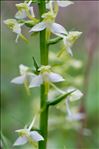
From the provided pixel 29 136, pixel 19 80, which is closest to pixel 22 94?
pixel 19 80

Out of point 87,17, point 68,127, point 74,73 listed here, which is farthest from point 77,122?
point 87,17

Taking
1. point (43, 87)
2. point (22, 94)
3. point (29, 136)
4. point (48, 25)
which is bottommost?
point (22, 94)

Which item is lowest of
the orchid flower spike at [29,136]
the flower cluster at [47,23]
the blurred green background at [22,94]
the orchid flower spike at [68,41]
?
the blurred green background at [22,94]

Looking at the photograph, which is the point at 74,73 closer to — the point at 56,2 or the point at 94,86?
the point at 94,86

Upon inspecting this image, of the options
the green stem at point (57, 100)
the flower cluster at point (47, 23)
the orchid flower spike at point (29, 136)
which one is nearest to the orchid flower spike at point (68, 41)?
the flower cluster at point (47, 23)

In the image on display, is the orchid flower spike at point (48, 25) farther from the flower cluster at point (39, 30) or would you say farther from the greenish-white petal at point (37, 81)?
the greenish-white petal at point (37, 81)

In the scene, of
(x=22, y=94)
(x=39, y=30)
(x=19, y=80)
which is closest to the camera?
(x=39, y=30)

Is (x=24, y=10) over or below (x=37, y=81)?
over

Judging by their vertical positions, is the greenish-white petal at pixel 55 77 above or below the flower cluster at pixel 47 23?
below

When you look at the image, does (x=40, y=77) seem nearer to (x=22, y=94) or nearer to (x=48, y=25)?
(x=48, y=25)

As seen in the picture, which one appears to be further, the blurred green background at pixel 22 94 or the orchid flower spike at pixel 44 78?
the blurred green background at pixel 22 94

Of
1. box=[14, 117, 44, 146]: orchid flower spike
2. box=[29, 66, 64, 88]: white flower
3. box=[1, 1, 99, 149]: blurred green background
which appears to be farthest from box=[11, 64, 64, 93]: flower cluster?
box=[1, 1, 99, 149]: blurred green background
